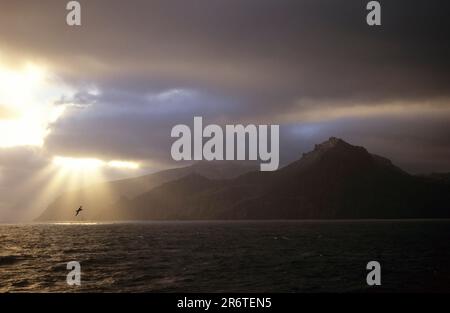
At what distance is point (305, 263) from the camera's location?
7400 cm

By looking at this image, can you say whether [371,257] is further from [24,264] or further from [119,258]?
[24,264]

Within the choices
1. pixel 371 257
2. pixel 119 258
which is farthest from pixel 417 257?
pixel 119 258
